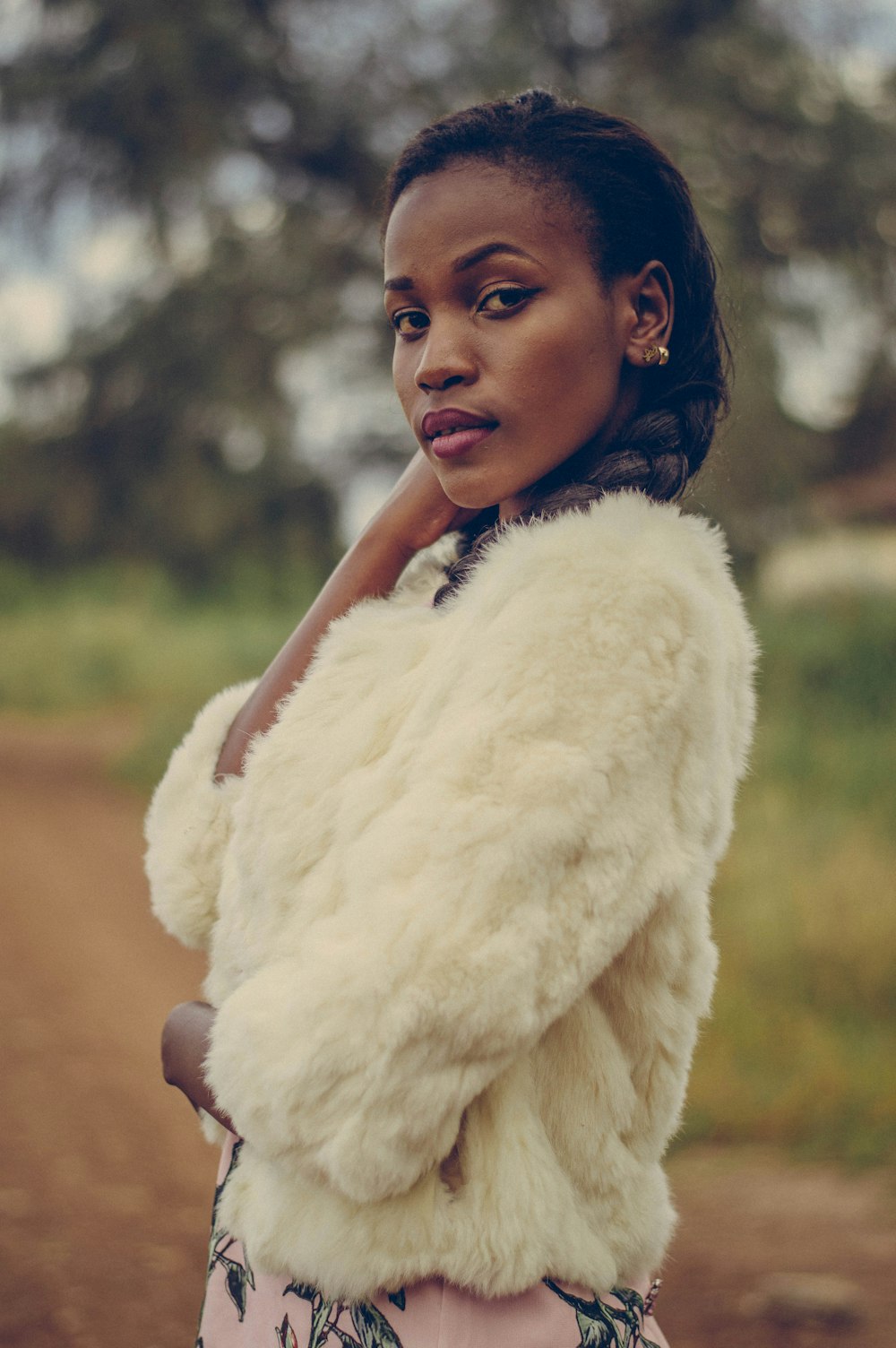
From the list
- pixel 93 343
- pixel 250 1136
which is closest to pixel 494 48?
pixel 93 343

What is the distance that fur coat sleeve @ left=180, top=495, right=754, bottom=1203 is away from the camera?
1031 millimetres

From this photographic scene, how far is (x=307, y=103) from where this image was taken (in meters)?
8.85

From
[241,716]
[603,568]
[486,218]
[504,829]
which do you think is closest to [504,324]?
[486,218]

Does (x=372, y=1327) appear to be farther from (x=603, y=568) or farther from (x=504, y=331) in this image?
(x=504, y=331)

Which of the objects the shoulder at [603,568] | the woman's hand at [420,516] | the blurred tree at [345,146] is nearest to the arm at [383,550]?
the woman's hand at [420,516]

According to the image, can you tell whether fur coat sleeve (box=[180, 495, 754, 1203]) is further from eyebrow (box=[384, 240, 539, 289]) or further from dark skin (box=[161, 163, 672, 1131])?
eyebrow (box=[384, 240, 539, 289])

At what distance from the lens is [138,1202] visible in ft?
11.7

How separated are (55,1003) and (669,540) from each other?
15.1ft

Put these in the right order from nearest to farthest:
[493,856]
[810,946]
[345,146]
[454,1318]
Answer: [493,856], [454,1318], [810,946], [345,146]

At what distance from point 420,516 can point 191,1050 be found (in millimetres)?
774

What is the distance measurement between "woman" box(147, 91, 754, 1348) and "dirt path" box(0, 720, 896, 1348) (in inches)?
74.1

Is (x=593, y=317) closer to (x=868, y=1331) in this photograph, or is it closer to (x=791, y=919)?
(x=868, y=1331)

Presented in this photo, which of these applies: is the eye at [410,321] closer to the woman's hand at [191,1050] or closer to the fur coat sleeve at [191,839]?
the fur coat sleeve at [191,839]

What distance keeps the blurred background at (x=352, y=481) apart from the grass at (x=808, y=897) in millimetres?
18
